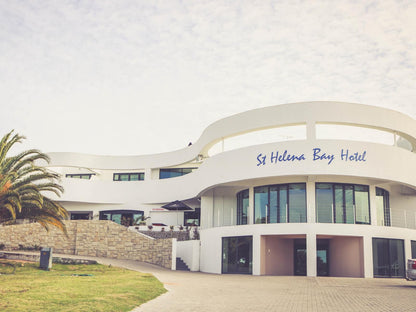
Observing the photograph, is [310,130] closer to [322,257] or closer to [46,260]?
[322,257]

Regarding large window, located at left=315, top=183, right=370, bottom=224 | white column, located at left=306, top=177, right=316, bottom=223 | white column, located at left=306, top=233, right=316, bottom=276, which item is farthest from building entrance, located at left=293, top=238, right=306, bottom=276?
white column, located at left=306, top=233, right=316, bottom=276

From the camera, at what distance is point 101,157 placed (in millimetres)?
45281

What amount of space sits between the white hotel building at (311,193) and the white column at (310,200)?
6cm

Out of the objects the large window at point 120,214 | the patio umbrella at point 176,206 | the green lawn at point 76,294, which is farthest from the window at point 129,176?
the green lawn at point 76,294

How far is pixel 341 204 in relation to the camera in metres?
26.0

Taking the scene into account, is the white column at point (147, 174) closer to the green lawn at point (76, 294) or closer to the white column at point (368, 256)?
the white column at point (368, 256)

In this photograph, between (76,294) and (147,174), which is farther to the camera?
(147,174)

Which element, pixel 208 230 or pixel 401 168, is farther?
pixel 208 230

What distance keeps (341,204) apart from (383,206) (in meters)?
3.56

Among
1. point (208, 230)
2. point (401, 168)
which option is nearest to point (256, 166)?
point (208, 230)

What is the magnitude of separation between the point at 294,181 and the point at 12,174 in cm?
1494

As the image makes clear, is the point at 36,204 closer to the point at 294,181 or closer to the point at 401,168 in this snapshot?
the point at 294,181

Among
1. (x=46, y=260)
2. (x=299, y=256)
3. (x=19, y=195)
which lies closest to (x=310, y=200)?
(x=299, y=256)

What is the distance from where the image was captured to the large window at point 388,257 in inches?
984
